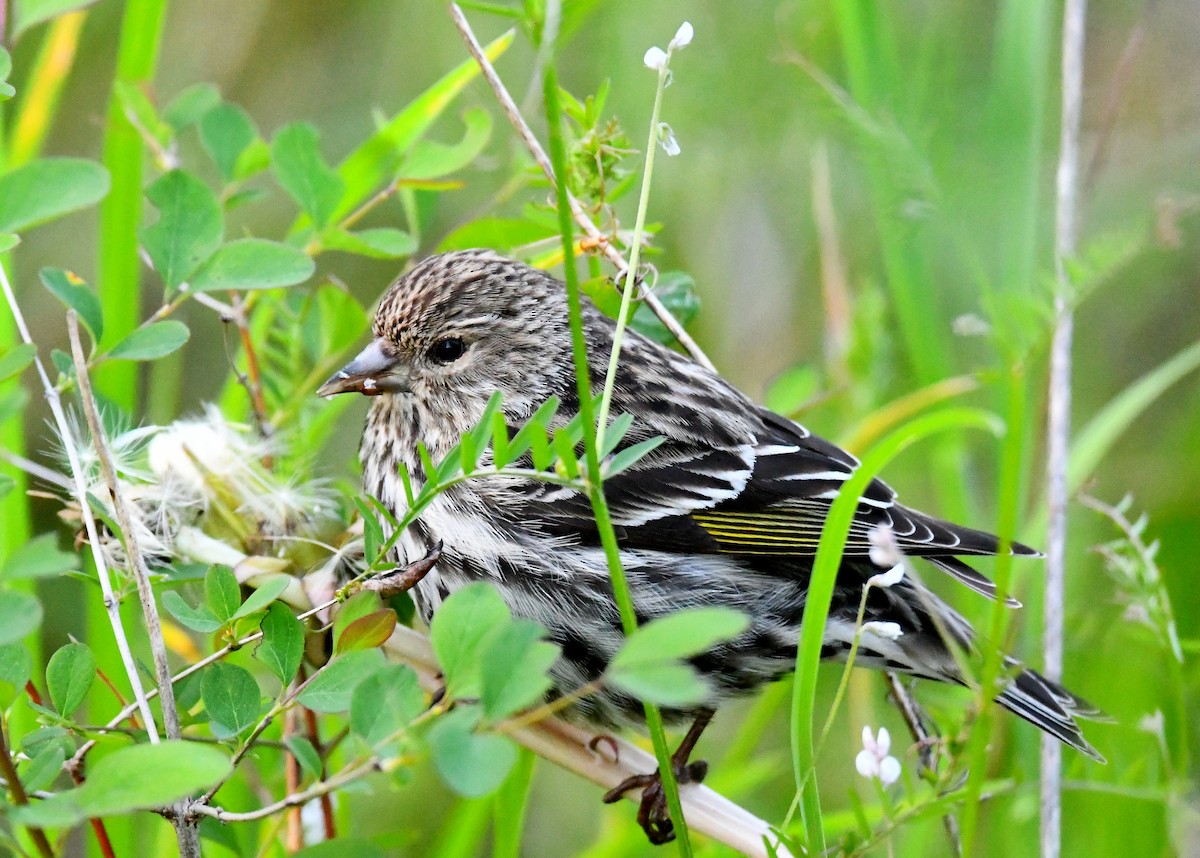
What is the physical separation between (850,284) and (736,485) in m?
1.80

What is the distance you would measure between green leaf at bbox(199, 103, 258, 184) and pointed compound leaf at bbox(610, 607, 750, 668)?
163 cm

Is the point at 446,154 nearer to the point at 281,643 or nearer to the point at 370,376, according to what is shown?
the point at 370,376

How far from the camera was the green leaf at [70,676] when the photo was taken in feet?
5.33

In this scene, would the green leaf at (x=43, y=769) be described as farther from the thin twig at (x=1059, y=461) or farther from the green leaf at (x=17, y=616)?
the thin twig at (x=1059, y=461)

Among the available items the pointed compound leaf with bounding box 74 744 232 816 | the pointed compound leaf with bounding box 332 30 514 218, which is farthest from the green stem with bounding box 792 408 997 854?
the pointed compound leaf with bounding box 332 30 514 218

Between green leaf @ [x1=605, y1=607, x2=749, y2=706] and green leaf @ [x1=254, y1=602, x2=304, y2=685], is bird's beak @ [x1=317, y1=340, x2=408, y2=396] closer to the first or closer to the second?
green leaf @ [x1=254, y1=602, x2=304, y2=685]

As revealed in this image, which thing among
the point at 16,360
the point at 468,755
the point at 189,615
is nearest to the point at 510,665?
the point at 468,755

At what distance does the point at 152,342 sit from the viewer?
5.88 ft

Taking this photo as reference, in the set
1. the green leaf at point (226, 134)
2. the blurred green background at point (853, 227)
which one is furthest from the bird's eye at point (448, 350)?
the green leaf at point (226, 134)

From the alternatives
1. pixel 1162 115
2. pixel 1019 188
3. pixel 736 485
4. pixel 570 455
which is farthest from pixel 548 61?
pixel 1162 115

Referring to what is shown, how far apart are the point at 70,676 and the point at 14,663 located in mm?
72

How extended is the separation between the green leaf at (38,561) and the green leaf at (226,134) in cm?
136

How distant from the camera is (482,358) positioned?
2902 mm

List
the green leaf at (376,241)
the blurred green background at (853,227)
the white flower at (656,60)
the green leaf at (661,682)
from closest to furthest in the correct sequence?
1. the green leaf at (661,682)
2. the white flower at (656,60)
3. the green leaf at (376,241)
4. the blurred green background at (853,227)
